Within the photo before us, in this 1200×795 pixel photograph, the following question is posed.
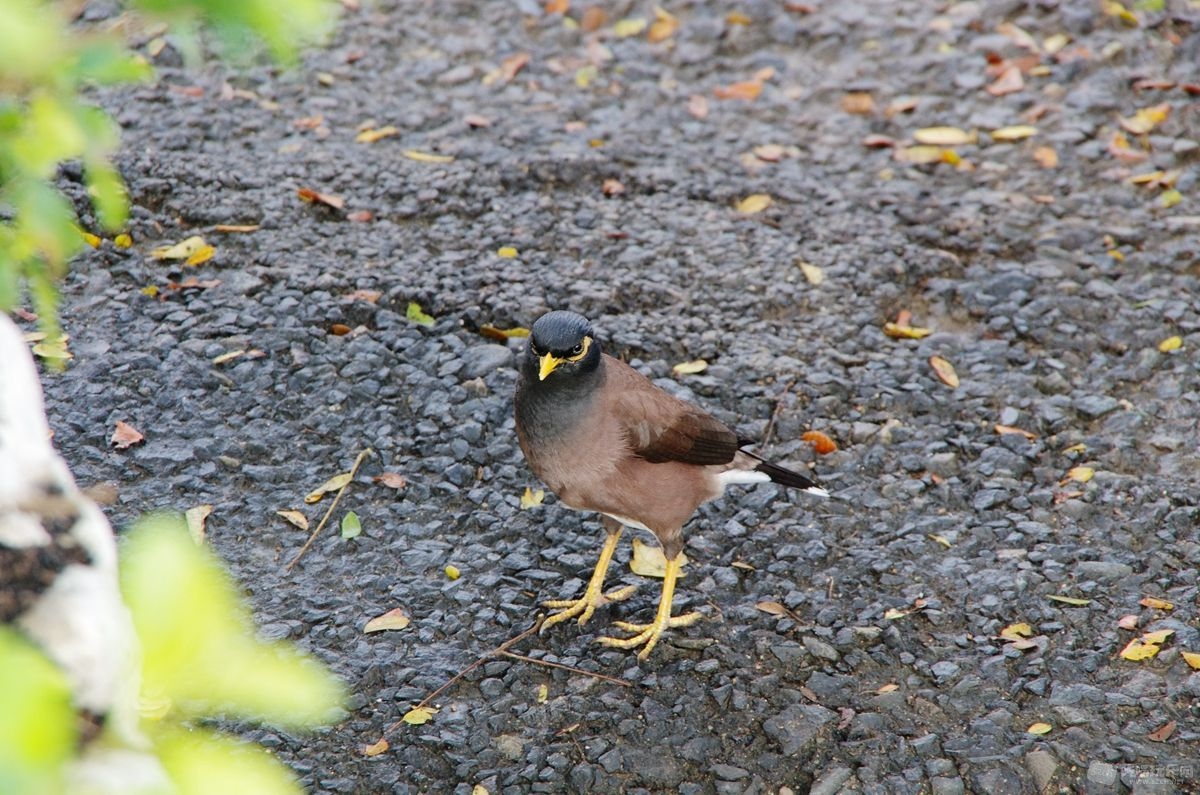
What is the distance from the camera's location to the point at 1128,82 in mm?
6688

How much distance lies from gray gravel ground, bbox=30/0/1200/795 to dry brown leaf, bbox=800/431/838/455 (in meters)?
0.04

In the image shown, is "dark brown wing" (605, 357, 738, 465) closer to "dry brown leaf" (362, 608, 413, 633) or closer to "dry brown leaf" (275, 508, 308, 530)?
"dry brown leaf" (362, 608, 413, 633)

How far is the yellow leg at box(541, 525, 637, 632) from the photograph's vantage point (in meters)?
3.92

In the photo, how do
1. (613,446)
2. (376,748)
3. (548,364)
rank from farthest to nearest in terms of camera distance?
1. (613,446)
2. (548,364)
3. (376,748)

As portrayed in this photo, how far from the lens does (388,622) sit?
382 cm

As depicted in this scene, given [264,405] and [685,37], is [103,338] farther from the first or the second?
[685,37]

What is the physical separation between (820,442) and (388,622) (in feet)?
6.03

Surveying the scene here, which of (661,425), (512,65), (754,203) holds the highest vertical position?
(661,425)

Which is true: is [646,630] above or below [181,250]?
below

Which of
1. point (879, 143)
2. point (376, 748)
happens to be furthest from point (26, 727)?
point (879, 143)

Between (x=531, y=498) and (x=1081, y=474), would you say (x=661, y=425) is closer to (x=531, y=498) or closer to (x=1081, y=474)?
(x=531, y=498)

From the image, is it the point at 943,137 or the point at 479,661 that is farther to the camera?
the point at 943,137

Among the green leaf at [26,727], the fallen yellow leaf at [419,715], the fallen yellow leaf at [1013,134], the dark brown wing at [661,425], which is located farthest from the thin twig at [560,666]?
the fallen yellow leaf at [1013,134]

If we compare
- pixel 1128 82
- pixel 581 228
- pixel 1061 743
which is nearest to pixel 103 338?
pixel 581 228
